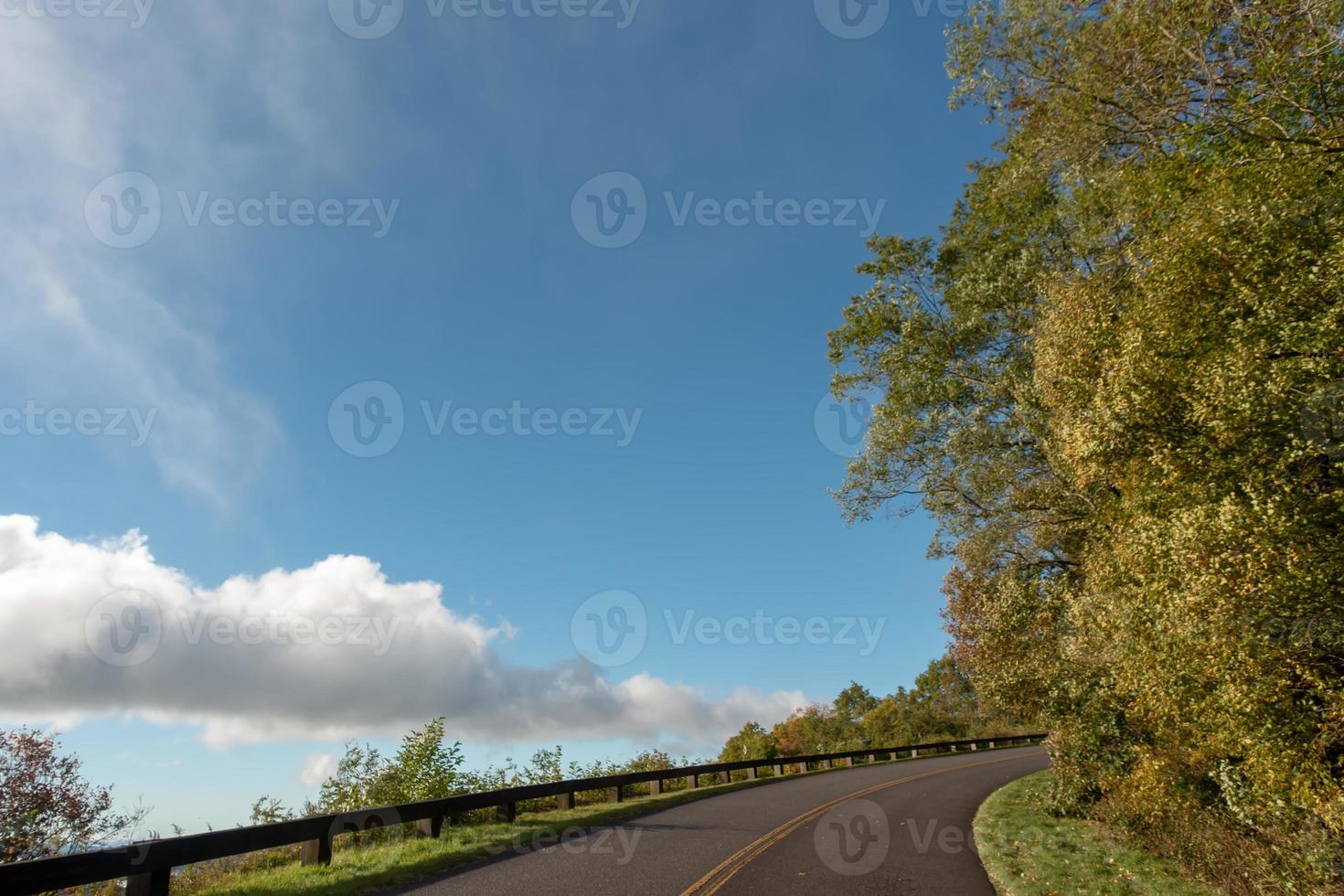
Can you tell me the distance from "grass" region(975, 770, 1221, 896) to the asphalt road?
43 centimetres

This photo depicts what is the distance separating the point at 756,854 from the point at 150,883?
7.91m

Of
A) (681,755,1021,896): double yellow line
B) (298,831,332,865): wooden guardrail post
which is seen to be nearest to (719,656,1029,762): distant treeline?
(681,755,1021,896): double yellow line

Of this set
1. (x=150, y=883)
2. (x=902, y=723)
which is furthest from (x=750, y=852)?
(x=902, y=723)

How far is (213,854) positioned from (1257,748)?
12203 millimetres

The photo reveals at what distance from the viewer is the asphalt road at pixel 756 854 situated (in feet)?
28.7

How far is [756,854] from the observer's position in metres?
10.6

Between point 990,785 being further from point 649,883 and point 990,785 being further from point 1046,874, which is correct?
point 649,883

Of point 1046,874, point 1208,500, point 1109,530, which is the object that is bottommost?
point 1046,874

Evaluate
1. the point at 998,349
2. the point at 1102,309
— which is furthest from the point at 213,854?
the point at 998,349

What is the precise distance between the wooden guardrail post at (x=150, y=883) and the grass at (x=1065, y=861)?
10281mm

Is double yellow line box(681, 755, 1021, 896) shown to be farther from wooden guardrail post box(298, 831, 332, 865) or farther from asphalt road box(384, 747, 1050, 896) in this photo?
wooden guardrail post box(298, 831, 332, 865)

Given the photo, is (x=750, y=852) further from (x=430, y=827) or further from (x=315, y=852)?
(x=315, y=852)

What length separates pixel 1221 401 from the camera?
796 centimetres

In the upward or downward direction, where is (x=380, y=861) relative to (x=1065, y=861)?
upward
